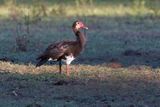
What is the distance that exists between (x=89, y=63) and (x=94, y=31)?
6.71m

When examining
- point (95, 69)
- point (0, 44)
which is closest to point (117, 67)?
point (95, 69)

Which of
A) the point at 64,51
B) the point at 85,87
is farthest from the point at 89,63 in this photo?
the point at 85,87

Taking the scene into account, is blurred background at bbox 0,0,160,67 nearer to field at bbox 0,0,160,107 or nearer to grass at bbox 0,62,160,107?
field at bbox 0,0,160,107

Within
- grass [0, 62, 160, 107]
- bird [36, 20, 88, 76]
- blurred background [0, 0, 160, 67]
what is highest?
bird [36, 20, 88, 76]

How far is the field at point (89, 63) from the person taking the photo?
11.5 metres

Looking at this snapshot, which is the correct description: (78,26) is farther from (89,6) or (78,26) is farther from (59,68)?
(89,6)

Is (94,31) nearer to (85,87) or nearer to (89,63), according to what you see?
(89,63)

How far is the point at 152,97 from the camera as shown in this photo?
1146 cm

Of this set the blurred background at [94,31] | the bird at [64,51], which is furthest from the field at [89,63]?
the bird at [64,51]

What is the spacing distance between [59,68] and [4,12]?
16366 mm

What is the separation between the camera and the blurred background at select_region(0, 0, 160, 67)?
16719 mm

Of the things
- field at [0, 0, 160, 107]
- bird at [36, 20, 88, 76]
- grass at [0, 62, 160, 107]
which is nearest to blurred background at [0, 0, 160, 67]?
field at [0, 0, 160, 107]

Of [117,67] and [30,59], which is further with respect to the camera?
[30,59]

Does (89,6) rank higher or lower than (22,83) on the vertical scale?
lower
